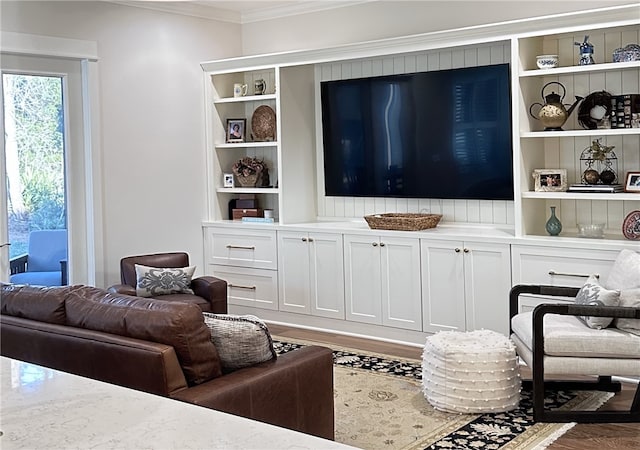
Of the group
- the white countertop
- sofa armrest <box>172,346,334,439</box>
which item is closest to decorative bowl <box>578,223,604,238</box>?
sofa armrest <box>172,346,334,439</box>

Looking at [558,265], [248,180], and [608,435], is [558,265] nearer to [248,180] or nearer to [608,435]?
[608,435]

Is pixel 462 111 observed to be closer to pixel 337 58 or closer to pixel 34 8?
pixel 337 58

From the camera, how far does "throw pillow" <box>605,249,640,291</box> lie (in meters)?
4.10

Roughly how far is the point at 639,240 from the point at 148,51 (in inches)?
158

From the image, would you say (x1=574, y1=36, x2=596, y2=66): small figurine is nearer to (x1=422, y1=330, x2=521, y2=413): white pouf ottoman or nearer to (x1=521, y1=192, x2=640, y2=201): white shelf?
(x1=521, y1=192, x2=640, y2=201): white shelf

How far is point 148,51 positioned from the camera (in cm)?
632

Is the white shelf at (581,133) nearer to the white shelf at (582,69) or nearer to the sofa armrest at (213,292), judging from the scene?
the white shelf at (582,69)

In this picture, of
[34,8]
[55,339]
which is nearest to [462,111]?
[34,8]

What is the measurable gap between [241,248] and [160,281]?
4.23 feet

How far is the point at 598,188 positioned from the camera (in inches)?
188

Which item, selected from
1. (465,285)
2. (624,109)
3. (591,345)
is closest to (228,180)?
(465,285)

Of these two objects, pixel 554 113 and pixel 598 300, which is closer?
pixel 598 300

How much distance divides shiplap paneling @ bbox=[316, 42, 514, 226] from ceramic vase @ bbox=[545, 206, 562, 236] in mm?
541

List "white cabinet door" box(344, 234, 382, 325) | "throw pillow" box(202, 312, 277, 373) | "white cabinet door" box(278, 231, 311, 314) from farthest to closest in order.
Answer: "white cabinet door" box(278, 231, 311, 314)
"white cabinet door" box(344, 234, 382, 325)
"throw pillow" box(202, 312, 277, 373)
